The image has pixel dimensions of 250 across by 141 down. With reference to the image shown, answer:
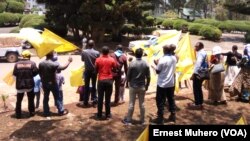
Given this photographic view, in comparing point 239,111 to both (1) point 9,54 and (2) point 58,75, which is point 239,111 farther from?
(1) point 9,54

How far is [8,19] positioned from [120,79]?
41753 mm

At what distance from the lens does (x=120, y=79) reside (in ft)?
33.3

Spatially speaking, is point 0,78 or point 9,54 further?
point 9,54

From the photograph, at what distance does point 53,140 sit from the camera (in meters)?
7.43

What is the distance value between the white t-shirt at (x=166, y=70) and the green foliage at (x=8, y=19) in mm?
43363

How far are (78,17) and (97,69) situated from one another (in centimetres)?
1943

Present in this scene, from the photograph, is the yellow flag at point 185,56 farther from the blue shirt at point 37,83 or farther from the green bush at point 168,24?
the green bush at point 168,24

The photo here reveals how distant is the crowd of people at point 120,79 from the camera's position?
819 cm

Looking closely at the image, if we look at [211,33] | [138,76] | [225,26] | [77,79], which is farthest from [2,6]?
[138,76]

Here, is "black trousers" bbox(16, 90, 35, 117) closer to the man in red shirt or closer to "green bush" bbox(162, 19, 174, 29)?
the man in red shirt

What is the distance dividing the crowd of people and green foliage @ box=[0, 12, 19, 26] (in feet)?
134

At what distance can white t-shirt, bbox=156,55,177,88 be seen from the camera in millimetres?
8172

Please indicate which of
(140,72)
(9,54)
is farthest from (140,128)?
(9,54)

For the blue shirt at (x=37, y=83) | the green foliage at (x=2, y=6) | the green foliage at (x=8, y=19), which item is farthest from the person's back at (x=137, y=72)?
the green foliage at (x=2, y=6)
